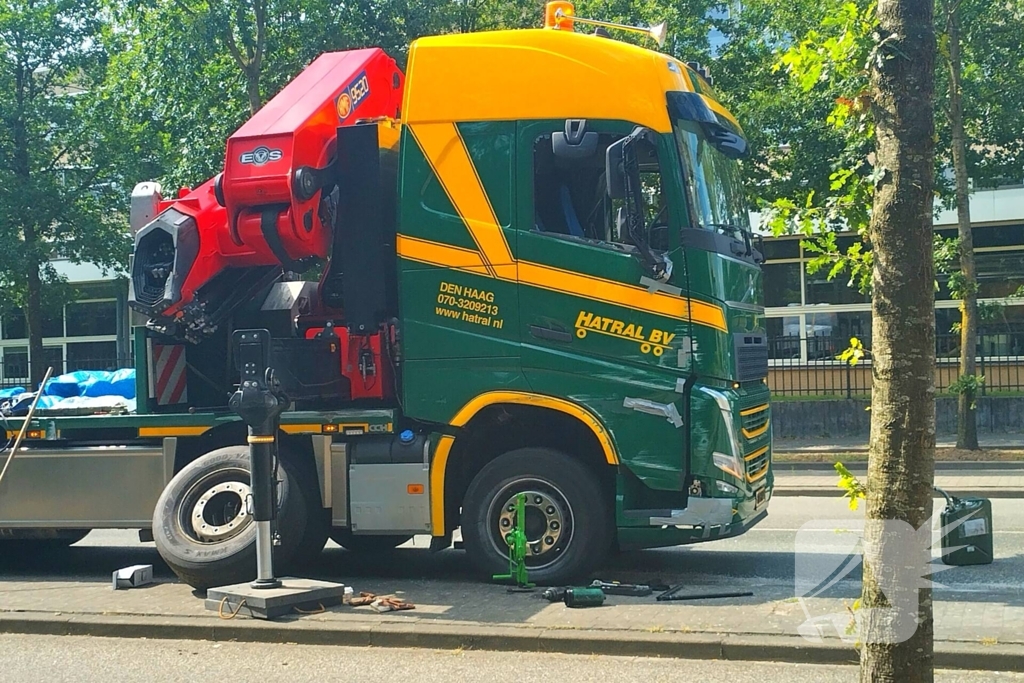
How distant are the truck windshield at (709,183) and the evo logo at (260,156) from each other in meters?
2.83

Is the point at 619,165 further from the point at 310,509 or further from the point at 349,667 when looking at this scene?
the point at 349,667

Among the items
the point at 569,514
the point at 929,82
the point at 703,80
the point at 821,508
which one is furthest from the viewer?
the point at 821,508

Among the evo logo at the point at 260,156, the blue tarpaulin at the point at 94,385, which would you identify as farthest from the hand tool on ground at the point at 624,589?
the blue tarpaulin at the point at 94,385

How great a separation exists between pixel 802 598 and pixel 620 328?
6.86ft

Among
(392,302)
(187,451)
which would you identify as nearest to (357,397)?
(392,302)

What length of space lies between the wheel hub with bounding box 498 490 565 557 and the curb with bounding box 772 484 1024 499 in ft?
18.8

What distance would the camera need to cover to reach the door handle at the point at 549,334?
26.7 ft

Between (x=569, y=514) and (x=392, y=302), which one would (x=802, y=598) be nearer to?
(x=569, y=514)

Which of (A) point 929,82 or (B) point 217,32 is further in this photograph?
(B) point 217,32

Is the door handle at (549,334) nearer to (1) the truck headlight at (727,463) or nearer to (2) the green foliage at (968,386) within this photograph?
(1) the truck headlight at (727,463)

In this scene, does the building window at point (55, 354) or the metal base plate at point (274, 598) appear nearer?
the metal base plate at point (274, 598)

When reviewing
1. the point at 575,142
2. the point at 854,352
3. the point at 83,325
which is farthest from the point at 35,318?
the point at 854,352

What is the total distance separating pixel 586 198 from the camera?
27.1 feet

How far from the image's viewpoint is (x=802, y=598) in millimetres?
7574
